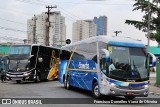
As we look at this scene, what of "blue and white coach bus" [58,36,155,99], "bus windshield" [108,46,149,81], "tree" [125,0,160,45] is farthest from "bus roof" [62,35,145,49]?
"tree" [125,0,160,45]

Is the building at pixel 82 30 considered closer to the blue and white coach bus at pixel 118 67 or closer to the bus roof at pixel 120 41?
the blue and white coach bus at pixel 118 67

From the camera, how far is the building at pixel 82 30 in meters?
78.6

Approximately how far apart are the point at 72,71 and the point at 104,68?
5859 millimetres

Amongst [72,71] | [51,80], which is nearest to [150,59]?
[72,71]

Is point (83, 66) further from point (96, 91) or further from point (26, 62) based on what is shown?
point (26, 62)

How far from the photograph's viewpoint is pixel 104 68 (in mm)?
17016

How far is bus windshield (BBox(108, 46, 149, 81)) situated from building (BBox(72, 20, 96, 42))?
59.4m

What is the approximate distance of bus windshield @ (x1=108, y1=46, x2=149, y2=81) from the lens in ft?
54.5

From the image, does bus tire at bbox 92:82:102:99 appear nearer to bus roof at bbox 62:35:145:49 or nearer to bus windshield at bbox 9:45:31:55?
bus roof at bbox 62:35:145:49

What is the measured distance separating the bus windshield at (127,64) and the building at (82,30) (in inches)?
2340

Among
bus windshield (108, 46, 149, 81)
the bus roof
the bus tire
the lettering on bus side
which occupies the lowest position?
the bus tire

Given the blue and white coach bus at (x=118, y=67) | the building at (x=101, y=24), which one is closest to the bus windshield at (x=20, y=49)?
the blue and white coach bus at (x=118, y=67)

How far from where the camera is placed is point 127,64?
54.9ft

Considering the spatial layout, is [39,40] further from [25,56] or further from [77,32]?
[25,56]
